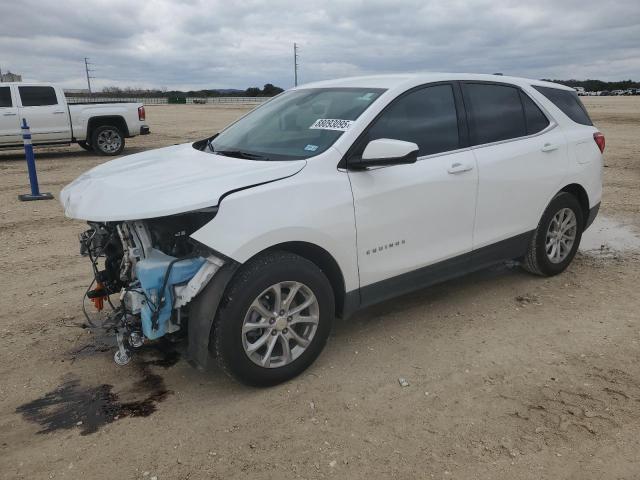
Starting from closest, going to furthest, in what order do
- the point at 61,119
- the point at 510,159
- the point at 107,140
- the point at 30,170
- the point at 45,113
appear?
the point at 510,159, the point at 30,170, the point at 45,113, the point at 61,119, the point at 107,140

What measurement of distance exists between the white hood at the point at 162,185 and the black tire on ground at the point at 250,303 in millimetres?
460

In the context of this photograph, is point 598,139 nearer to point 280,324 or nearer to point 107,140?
point 280,324

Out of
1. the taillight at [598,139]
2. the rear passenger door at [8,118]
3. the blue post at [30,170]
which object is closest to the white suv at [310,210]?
the taillight at [598,139]

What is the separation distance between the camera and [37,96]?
1377 centimetres

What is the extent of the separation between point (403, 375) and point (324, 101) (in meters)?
2.03

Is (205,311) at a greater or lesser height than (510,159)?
lesser

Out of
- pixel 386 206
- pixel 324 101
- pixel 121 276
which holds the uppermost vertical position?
pixel 324 101

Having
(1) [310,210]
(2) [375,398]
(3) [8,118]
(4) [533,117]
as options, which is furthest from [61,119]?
(2) [375,398]

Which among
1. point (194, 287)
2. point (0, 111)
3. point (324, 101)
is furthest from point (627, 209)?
point (0, 111)

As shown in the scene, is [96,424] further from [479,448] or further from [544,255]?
[544,255]

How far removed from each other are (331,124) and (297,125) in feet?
1.10

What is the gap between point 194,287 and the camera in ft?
10.1

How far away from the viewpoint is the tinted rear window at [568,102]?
502 cm

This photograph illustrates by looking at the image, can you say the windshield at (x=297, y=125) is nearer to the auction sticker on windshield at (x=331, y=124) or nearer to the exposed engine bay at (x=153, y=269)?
the auction sticker on windshield at (x=331, y=124)
